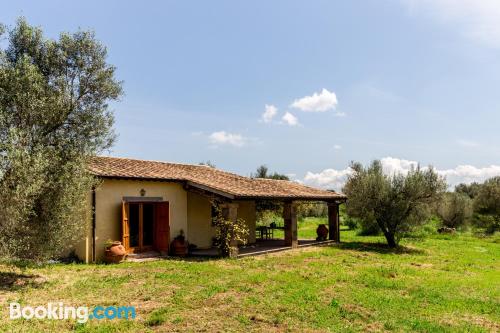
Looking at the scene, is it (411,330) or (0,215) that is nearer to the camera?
(411,330)

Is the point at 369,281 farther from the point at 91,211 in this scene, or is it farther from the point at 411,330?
the point at 91,211

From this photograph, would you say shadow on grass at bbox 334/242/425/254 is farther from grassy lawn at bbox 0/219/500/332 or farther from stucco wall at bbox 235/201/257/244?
stucco wall at bbox 235/201/257/244

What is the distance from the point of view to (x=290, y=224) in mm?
17984

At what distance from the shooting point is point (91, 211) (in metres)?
12.8

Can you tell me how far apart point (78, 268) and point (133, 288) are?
3.13 m

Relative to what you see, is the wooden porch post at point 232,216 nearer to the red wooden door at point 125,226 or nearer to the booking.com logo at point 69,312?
the red wooden door at point 125,226

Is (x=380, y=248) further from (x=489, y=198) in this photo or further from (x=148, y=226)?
(x=489, y=198)

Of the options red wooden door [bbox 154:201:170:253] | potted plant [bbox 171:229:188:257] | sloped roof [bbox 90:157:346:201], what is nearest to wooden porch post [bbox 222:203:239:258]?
sloped roof [bbox 90:157:346:201]

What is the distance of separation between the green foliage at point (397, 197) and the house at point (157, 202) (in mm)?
2145

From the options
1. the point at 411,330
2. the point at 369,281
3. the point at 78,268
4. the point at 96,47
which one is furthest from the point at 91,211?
the point at 411,330

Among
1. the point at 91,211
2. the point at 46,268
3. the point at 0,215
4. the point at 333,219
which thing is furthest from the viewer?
the point at 333,219

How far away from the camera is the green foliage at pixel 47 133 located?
330 inches

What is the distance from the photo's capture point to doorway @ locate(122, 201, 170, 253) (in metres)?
14.6

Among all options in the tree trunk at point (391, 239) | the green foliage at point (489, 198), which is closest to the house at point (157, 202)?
the tree trunk at point (391, 239)
